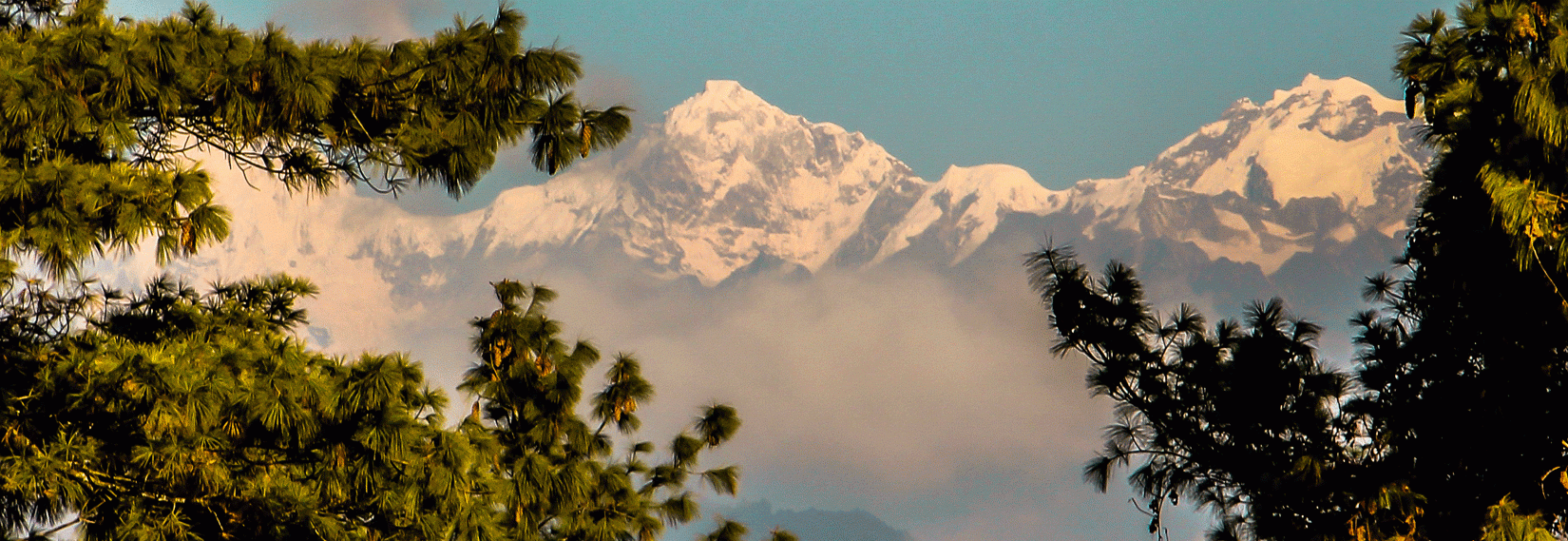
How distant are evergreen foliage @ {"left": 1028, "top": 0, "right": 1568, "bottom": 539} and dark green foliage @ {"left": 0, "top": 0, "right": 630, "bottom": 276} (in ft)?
10.5

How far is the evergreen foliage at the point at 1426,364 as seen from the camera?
5.65 metres

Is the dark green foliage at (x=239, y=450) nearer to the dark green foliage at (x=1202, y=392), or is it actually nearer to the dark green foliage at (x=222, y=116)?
the dark green foliage at (x=222, y=116)

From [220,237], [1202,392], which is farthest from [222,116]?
[1202,392]

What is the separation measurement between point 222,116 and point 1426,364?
21.3 feet

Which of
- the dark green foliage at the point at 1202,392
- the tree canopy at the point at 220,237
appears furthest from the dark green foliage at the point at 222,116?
the dark green foliage at the point at 1202,392

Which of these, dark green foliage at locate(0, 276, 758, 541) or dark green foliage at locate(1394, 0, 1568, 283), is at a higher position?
dark green foliage at locate(1394, 0, 1568, 283)

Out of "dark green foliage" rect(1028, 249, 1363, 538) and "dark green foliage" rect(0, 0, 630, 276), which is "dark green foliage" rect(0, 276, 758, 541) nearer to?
"dark green foliage" rect(0, 0, 630, 276)

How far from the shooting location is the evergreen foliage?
18.5ft

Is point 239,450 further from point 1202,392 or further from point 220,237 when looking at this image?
point 1202,392

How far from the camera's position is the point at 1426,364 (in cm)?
686

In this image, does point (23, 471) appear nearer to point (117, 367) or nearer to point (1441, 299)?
point (117, 367)

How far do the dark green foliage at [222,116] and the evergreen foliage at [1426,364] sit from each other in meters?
3.21

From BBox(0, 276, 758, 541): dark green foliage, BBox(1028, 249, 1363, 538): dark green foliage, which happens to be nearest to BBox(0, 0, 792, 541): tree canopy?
BBox(0, 276, 758, 541): dark green foliage

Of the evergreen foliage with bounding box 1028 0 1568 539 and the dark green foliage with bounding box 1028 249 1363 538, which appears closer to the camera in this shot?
the evergreen foliage with bounding box 1028 0 1568 539
